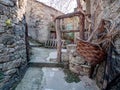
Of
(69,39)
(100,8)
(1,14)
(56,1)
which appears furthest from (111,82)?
(69,39)

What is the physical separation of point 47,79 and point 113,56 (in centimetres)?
217

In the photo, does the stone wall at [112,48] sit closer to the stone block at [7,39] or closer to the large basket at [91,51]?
the large basket at [91,51]

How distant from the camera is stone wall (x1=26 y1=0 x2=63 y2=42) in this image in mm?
9047

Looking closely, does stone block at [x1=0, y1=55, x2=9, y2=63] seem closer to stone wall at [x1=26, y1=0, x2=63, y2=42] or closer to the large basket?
the large basket

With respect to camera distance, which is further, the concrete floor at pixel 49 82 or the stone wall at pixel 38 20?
the stone wall at pixel 38 20

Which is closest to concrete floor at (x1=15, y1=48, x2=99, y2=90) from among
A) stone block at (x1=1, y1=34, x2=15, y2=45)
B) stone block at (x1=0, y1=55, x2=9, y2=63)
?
stone block at (x1=0, y1=55, x2=9, y2=63)

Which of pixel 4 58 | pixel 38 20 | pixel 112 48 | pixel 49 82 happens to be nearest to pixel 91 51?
pixel 112 48

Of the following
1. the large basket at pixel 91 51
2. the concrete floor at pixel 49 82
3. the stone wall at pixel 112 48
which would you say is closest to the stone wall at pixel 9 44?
the concrete floor at pixel 49 82

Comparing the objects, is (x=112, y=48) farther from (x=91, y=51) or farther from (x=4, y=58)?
(x=4, y=58)

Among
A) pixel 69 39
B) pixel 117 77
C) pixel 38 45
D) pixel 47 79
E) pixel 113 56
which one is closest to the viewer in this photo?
pixel 117 77

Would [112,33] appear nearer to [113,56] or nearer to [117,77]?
[113,56]

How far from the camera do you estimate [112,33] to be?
8.83 ft

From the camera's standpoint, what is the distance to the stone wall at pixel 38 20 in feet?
29.7

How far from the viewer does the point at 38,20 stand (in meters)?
9.18
